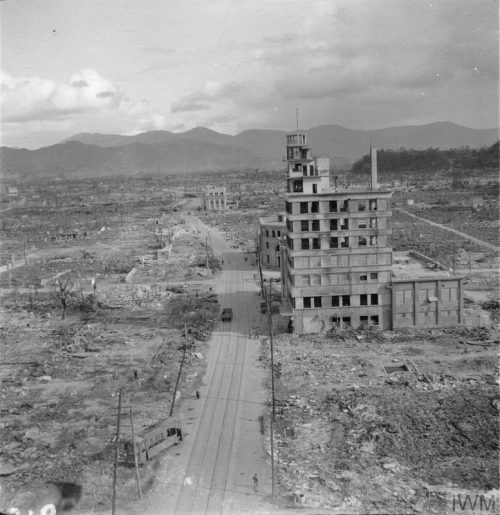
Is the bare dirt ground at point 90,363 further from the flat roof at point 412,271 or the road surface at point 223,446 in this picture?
the flat roof at point 412,271

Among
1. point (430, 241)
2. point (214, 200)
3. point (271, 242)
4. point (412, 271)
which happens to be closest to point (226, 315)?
point (412, 271)

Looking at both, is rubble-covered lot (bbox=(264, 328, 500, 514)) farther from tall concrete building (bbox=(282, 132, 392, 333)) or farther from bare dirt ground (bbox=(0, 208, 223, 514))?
bare dirt ground (bbox=(0, 208, 223, 514))

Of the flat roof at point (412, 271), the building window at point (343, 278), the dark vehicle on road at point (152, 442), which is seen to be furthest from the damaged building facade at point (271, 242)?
the dark vehicle on road at point (152, 442)

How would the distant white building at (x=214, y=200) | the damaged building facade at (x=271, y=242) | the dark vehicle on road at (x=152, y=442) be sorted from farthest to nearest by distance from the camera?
the distant white building at (x=214, y=200) → the damaged building facade at (x=271, y=242) → the dark vehicle on road at (x=152, y=442)

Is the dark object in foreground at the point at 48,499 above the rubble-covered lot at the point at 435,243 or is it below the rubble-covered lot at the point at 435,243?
below

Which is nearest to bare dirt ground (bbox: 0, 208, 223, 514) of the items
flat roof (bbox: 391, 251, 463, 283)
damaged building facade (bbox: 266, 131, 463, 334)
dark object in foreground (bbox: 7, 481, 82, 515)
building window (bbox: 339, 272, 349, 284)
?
dark object in foreground (bbox: 7, 481, 82, 515)

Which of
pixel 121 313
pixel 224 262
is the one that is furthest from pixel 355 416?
pixel 224 262
